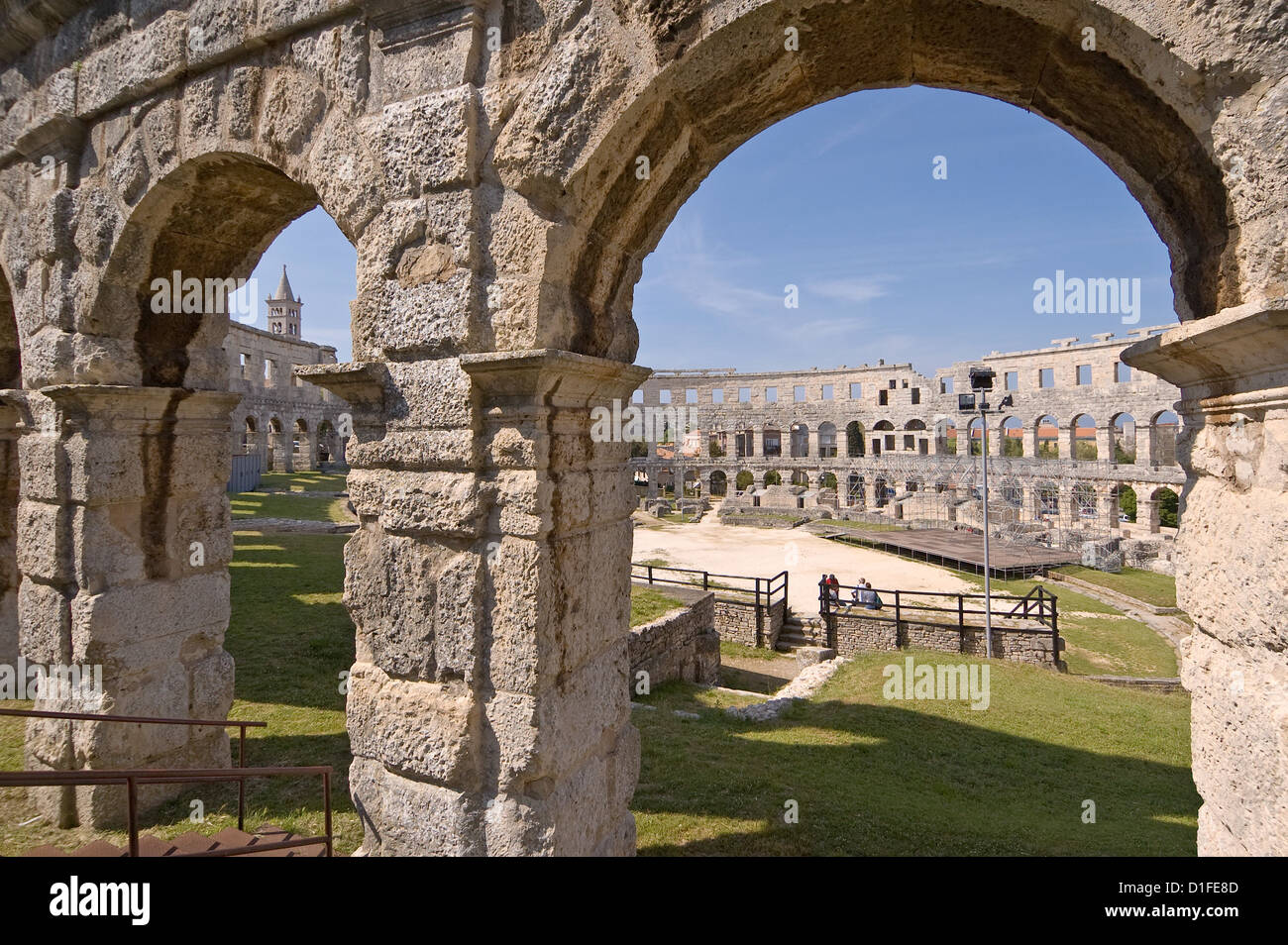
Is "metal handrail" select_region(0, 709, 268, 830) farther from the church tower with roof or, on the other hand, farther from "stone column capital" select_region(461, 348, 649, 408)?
the church tower with roof

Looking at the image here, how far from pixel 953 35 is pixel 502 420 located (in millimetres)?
2386

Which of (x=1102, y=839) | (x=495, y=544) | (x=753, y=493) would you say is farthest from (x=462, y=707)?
(x=753, y=493)

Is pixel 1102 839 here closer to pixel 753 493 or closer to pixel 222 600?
pixel 222 600

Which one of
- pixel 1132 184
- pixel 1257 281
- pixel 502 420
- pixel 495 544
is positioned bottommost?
pixel 495 544

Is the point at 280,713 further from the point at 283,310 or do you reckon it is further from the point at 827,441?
the point at 283,310

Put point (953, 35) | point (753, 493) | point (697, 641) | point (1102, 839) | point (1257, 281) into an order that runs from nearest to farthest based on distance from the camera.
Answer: point (1257, 281), point (953, 35), point (1102, 839), point (697, 641), point (753, 493)

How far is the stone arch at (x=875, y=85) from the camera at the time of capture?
236 centimetres

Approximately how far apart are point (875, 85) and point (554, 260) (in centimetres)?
165

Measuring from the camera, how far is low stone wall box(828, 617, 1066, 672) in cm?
1161

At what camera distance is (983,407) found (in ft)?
40.5

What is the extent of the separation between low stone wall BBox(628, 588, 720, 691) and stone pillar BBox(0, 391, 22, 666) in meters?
6.53

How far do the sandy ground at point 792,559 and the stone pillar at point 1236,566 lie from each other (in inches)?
495

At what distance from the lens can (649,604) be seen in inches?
472

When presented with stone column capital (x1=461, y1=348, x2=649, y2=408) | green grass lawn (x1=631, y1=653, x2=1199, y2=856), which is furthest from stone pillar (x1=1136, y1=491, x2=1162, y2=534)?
stone column capital (x1=461, y1=348, x2=649, y2=408)
